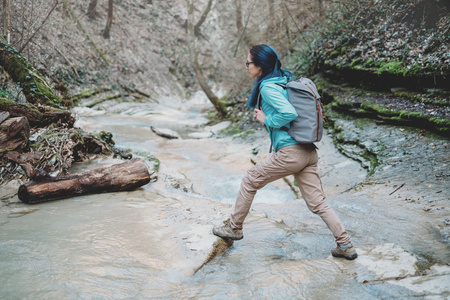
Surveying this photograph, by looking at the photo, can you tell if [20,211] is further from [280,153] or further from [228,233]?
[280,153]

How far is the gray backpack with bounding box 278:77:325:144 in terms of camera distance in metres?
2.76

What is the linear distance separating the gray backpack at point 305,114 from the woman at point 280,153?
0.08 meters

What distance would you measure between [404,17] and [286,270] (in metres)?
8.27

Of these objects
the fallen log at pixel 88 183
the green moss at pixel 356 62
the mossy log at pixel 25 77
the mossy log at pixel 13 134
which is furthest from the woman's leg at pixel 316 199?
the green moss at pixel 356 62

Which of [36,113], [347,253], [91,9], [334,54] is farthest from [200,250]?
[91,9]

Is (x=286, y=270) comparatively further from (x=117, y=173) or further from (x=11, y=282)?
(x=117, y=173)

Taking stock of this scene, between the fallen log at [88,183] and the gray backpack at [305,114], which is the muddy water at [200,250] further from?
the gray backpack at [305,114]

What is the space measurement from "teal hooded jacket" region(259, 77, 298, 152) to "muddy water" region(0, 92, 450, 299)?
105 centimetres

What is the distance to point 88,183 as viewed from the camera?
447 cm

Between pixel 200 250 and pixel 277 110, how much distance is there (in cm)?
141

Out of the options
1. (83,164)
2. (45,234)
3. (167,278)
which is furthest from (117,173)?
(167,278)

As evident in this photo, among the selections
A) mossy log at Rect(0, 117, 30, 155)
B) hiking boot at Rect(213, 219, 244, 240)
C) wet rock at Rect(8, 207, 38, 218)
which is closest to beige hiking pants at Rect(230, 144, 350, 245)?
hiking boot at Rect(213, 219, 244, 240)

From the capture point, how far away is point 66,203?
4.10m

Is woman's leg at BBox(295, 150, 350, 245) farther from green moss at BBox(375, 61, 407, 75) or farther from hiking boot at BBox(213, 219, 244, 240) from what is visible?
green moss at BBox(375, 61, 407, 75)
